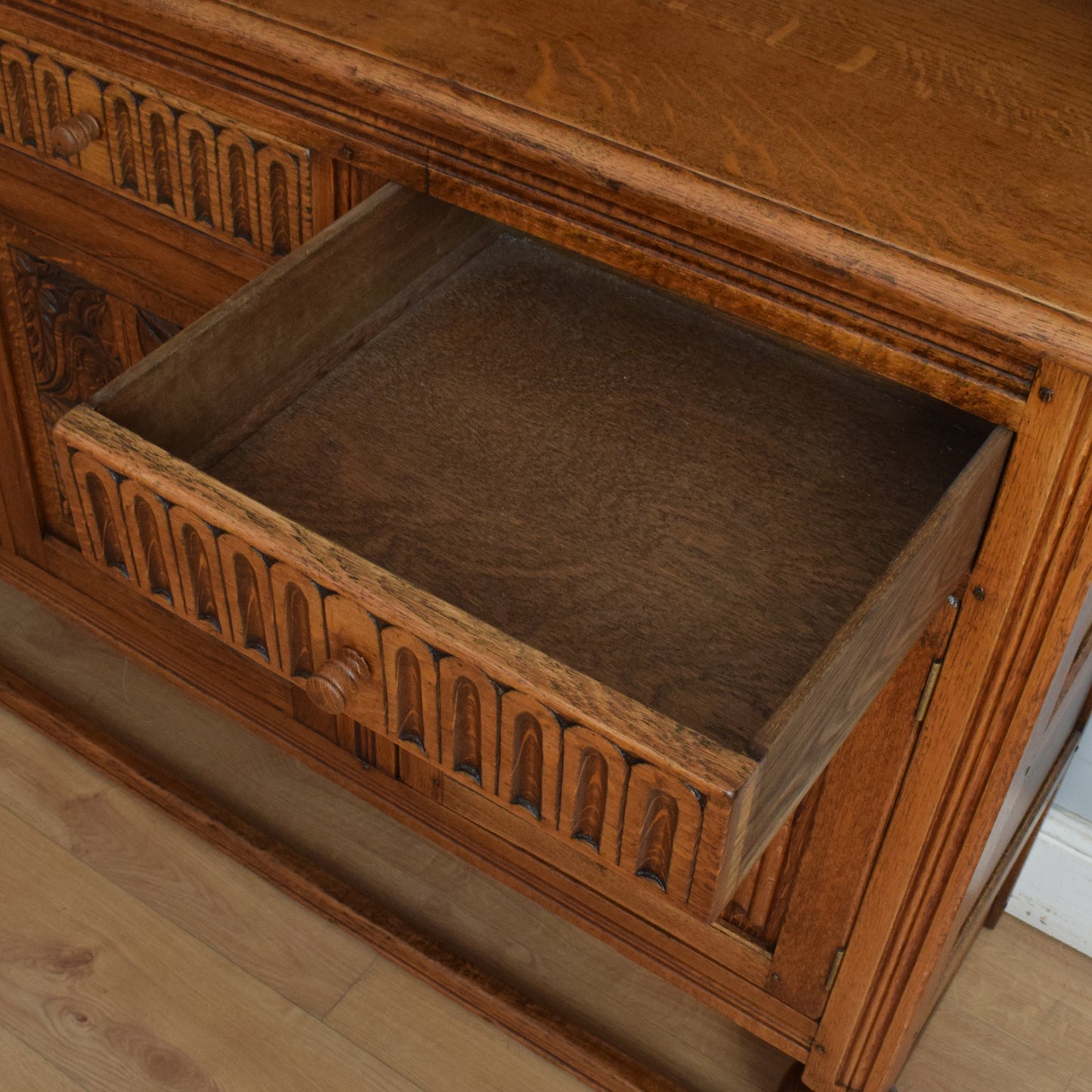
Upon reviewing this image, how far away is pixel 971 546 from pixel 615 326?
349 mm

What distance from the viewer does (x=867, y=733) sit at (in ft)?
3.06

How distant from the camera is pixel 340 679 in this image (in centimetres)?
75

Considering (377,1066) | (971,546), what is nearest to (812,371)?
(971,546)

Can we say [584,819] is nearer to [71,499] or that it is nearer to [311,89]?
[71,499]

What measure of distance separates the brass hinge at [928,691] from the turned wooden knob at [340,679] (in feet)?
1.19

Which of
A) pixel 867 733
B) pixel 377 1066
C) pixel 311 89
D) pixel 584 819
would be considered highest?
pixel 311 89

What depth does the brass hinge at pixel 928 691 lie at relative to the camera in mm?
872

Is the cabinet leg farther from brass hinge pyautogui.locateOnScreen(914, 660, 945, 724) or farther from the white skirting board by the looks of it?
brass hinge pyautogui.locateOnScreen(914, 660, 945, 724)

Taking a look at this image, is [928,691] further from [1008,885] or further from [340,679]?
[1008,885]

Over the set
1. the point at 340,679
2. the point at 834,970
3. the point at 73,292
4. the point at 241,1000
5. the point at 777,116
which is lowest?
the point at 241,1000

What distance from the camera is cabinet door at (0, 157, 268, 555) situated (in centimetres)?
109

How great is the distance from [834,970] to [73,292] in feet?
2.81

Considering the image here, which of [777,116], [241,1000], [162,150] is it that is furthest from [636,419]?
[241,1000]

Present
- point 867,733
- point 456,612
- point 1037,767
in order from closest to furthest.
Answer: point 456,612 < point 867,733 < point 1037,767
